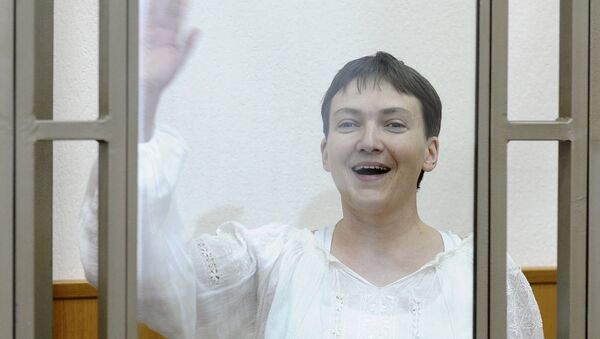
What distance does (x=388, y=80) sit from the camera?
89 cm

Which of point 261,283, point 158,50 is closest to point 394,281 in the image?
point 261,283

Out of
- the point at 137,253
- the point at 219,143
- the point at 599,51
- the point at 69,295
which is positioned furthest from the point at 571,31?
the point at 69,295

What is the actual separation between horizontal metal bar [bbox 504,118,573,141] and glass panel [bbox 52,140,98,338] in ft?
1.55

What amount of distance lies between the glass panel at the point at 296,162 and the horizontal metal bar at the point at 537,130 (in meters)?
0.05

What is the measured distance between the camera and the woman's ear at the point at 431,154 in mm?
905

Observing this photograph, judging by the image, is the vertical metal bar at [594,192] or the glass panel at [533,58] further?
the glass panel at [533,58]

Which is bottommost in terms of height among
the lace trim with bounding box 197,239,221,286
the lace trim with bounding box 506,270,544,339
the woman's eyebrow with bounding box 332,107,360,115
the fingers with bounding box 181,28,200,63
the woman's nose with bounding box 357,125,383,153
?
the lace trim with bounding box 506,270,544,339

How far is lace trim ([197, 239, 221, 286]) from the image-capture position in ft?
2.84

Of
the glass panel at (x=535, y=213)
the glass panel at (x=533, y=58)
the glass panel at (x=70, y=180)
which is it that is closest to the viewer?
the glass panel at (x=70, y=180)

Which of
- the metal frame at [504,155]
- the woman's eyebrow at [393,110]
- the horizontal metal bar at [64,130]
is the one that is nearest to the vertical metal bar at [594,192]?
the metal frame at [504,155]

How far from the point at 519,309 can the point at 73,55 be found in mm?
642

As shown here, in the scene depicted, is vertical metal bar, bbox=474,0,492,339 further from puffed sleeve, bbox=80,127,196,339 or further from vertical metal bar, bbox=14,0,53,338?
vertical metal bar, bbox=14,0,53,338

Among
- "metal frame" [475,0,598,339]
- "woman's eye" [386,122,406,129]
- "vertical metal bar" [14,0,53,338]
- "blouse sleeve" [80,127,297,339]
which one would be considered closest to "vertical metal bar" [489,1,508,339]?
"metal frame" [475,0,598,339]

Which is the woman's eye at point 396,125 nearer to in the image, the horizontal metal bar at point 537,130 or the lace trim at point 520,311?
the horizontal metal bar at point 537,130
